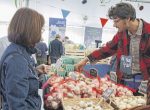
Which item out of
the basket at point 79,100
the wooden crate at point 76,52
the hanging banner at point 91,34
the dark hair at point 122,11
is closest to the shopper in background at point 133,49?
the dark hair at point 122,11

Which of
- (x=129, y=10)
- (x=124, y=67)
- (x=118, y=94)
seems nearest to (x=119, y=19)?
(x=129, y=10)

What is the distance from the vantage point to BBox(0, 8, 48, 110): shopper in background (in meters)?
1.76

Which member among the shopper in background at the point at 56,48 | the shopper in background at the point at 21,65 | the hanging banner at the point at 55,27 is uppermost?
the hanging banner at the point at 55,27

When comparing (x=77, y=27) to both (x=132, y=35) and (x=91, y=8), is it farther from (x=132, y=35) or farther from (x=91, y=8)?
(x=132, y=35)

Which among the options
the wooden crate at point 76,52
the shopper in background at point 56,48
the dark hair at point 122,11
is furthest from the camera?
the shopper in background at point 56,48

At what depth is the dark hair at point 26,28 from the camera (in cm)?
184

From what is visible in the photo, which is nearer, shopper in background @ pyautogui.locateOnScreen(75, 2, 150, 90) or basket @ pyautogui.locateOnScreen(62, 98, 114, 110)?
basket @ pyautogui.locateOnScreen(62, 98, 114, 110)

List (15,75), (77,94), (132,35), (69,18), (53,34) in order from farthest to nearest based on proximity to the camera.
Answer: (69,18) → (53,34) → (132,35) → (77,94) → (15,75)

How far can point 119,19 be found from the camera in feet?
9.37

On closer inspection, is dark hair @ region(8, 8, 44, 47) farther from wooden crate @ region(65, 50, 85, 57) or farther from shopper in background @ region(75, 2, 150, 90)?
wooden crate @ region(65, 50, 85, 57)

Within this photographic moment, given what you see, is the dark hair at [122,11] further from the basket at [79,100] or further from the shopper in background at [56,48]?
the shopper in background at [56,48]

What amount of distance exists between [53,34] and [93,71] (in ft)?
28.3

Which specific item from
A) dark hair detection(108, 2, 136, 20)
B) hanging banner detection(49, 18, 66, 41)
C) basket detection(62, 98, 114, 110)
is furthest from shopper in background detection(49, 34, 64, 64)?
basket detection(62, 98, 114, 110)

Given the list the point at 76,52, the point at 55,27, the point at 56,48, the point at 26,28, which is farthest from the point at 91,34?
the point at 26,28
